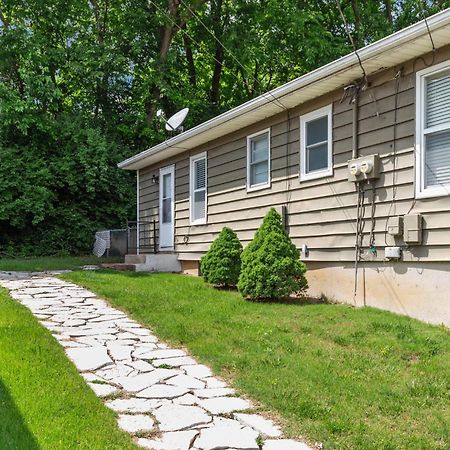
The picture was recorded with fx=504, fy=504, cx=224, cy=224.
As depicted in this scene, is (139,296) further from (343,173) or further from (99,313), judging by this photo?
(343,173)

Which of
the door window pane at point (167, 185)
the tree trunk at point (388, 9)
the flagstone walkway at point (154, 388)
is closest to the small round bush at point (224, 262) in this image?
the flagstone walkway at point (154, 388)

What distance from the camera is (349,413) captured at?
3.05m

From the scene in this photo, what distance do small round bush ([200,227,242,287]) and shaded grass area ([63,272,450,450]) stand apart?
89 centimetres

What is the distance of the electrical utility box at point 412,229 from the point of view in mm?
5316

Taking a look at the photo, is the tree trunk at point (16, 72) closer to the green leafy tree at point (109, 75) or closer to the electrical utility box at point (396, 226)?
the green leafy tree at point (109, 75)

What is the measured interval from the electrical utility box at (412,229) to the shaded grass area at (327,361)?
843 mm

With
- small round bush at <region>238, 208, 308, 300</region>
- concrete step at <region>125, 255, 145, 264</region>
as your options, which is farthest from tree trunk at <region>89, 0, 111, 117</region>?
small round bush at <region>238, 208, 308, 300</region>

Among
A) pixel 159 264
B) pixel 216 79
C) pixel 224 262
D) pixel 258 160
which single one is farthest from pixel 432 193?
pixel 216 79

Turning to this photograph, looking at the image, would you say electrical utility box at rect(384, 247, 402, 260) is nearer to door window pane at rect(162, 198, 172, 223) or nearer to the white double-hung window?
the white double-hung window

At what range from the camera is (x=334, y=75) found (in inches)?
241

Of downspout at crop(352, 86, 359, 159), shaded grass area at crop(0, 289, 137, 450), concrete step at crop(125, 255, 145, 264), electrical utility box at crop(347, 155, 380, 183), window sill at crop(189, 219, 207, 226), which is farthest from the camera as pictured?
concrete step at crop(125, 255, 145, 264)

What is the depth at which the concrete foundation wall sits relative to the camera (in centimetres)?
519

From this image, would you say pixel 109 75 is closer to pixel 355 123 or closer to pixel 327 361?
pixel 355 123

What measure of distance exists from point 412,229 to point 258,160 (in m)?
3.48
